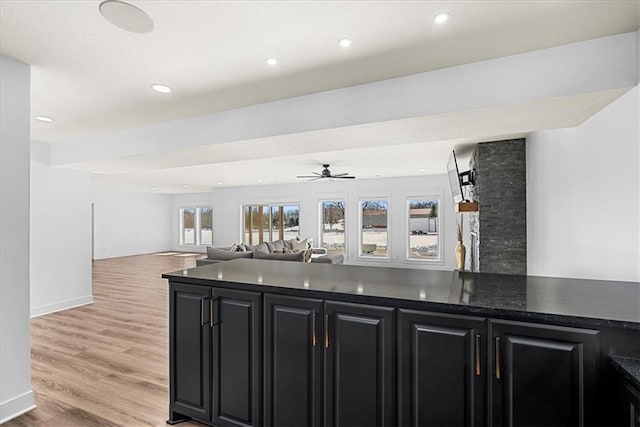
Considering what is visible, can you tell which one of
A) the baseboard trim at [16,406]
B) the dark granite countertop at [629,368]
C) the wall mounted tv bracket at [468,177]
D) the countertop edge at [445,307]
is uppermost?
the wall mounted tv bracket at [468,177]

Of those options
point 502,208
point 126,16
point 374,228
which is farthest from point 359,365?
point 374,228

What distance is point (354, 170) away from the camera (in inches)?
305

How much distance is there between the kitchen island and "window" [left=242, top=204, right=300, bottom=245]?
340 inches

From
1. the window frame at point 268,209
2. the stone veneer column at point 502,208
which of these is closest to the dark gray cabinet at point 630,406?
the stone veneer column at point 502,208

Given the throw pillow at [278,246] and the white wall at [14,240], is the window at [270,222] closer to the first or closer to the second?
the throw pillow at [278,246]

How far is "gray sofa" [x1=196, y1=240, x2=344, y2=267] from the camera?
5.94 metres

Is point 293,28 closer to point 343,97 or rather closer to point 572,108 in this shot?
point 343,97

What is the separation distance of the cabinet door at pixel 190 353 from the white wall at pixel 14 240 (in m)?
1.13

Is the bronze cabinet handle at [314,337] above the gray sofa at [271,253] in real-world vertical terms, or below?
above

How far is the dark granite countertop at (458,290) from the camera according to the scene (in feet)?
4.56

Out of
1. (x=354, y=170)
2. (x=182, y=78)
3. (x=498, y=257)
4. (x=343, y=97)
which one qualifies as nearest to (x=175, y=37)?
(x=182, y=78)

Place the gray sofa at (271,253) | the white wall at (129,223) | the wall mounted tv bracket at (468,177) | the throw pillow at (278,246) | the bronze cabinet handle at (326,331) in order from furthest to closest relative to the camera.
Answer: the white wall at (129,223) → the throw pillow at (278,246) → the gray sofa at (271,253) → the wall mounted tv bracket at (468,177) → the bronze cabinet handle at (326,331)

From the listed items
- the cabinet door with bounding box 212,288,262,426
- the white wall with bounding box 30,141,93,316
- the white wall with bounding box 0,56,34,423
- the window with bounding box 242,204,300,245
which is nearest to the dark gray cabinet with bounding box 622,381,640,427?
the cabinet door with bounding box 212,288,262,426

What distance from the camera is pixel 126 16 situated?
177 centimetres
